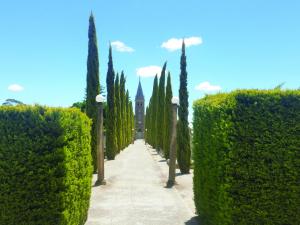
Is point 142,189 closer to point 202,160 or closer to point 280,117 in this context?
point 202,160

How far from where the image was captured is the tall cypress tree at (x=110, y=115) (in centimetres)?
2745

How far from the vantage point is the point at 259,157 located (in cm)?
686

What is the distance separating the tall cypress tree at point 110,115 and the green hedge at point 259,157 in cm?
2081

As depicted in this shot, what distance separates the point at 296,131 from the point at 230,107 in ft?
3.77

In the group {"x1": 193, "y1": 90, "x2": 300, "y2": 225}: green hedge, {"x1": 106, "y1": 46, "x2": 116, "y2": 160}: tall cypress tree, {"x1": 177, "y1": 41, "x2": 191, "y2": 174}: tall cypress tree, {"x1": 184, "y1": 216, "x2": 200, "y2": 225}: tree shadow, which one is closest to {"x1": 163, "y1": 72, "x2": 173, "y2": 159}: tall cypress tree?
{"x1": 106, "y1": 46, "x2": 116, "y2": 160}: tall cypress tree

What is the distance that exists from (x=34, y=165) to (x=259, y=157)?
11.9 feet

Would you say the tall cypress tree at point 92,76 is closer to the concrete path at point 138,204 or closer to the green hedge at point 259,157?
the concrete path at point 138,204

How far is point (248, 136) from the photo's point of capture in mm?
6828

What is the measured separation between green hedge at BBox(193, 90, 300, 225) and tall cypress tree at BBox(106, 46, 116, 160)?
20.8 meters

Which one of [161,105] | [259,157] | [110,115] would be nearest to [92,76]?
[110,115]

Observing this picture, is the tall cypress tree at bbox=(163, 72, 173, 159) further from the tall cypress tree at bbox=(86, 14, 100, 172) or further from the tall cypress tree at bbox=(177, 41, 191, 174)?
the tall cypress tree at bbox=(86, 14, 100, 172)

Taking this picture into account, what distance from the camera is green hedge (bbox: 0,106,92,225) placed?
258 inches

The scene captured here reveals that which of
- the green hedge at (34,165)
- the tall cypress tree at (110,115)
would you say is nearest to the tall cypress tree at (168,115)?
the tall cypress tree at (110,115)

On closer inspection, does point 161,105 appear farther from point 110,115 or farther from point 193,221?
point 193,221
